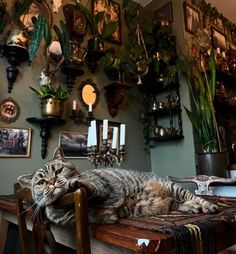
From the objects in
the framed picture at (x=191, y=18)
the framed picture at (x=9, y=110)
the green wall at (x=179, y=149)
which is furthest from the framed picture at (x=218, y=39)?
the framed picture at (x=9, y=110)

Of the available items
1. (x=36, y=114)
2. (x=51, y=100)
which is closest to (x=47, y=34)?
(x=51, y=100)

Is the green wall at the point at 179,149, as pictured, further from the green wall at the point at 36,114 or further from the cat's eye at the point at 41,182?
the cat's eye at the point at 41,182

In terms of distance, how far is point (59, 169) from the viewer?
777mm

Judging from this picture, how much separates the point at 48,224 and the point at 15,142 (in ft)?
3.28

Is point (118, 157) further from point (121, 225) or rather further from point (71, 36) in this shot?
point (71, 36)

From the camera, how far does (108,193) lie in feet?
2.59

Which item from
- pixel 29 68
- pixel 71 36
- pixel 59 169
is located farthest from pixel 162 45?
pixel 59 169

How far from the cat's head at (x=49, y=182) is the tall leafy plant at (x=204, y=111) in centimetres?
141

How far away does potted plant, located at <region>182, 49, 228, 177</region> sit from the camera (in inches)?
71.5

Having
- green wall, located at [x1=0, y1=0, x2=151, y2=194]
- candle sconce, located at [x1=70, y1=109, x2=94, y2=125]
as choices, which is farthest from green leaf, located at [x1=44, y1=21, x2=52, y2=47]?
candle sconce, located at [x1=70, y1=109, x2=94, y2=125]

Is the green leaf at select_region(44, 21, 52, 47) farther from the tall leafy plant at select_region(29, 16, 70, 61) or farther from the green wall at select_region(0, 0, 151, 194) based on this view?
the green wall at select_region(0, 0, 151, 194)

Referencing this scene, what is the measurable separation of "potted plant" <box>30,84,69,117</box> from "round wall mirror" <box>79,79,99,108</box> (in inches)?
12.5

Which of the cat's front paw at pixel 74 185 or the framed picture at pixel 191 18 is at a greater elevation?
the framed picture at pixel 191 18

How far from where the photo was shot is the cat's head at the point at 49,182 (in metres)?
0.65
